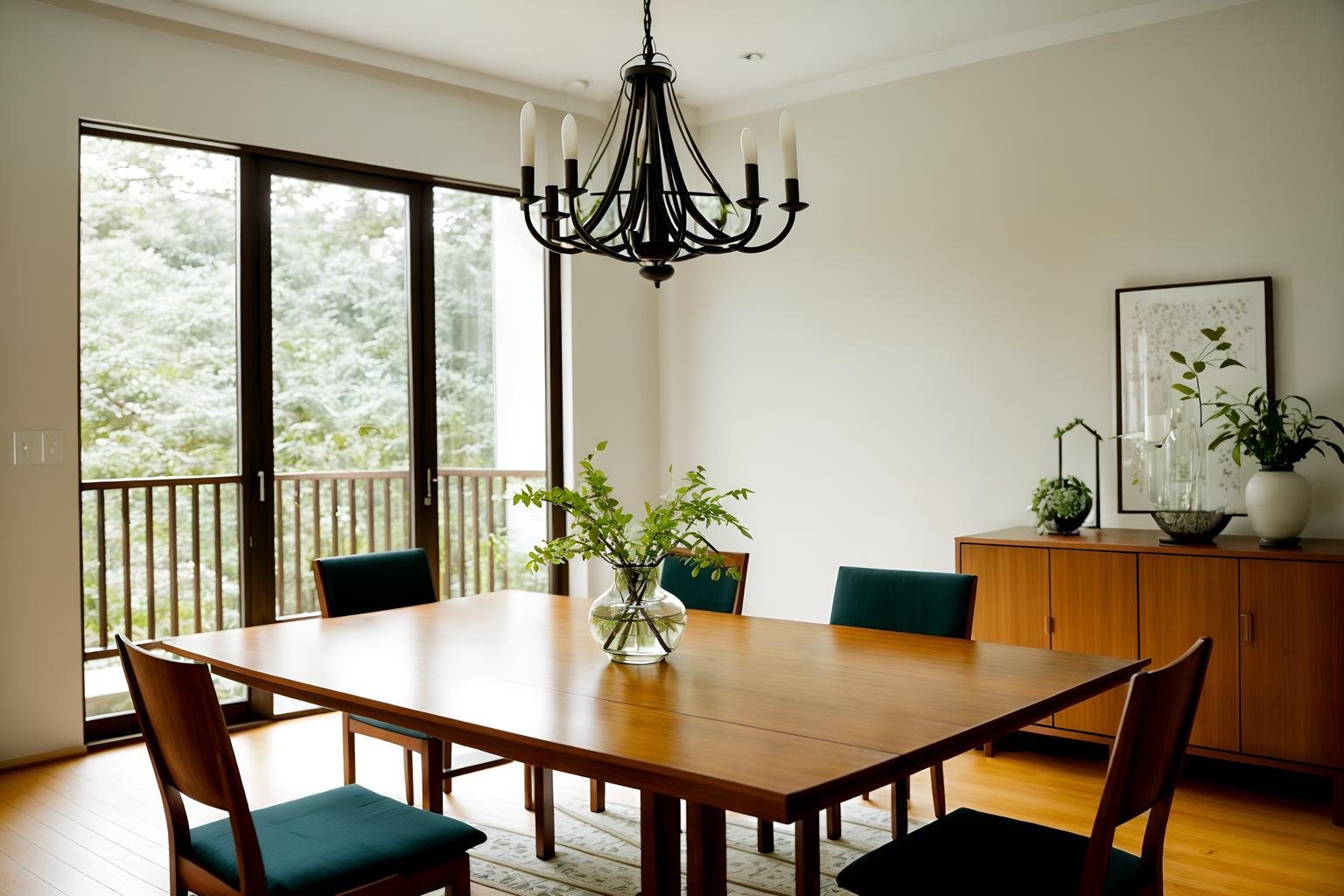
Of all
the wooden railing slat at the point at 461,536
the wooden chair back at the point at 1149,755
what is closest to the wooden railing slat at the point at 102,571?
the wooden railing slat at the point at 461,536

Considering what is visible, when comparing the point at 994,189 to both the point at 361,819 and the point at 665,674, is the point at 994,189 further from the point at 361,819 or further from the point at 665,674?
the point at 361,819

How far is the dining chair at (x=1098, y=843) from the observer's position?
171 cm

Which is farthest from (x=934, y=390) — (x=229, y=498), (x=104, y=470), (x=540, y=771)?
(x=104, y=470)

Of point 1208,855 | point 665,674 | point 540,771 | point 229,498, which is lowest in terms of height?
point 1208,855

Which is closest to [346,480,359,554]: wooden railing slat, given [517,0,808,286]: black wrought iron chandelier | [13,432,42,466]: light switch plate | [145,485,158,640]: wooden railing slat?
[145,485,158,640]: wooden railing slat

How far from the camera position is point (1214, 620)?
143 inches

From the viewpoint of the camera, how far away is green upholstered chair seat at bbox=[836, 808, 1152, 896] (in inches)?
73.1

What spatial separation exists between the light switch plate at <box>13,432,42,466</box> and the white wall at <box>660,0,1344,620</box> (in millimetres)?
3072

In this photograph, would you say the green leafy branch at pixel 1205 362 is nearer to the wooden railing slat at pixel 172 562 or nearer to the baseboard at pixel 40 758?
the wooden railing slat at pixel 172 562

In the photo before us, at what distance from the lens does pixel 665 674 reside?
7.52 ft

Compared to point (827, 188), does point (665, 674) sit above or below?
below

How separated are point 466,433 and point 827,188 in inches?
84.8

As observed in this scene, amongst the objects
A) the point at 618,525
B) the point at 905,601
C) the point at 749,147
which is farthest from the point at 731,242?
the point at 905,601

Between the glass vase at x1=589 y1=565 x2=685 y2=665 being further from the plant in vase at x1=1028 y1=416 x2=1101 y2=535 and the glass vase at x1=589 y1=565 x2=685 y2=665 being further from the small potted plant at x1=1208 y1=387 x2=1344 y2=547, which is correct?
the small potted plant at x1=1208 y1=387 x2=1344 y2=547
